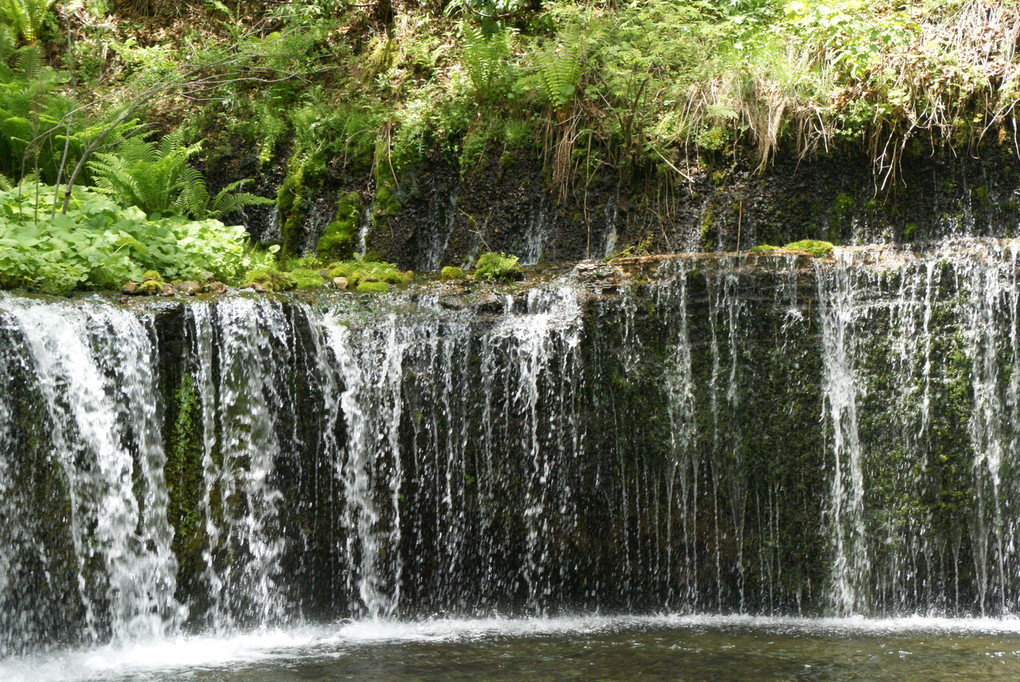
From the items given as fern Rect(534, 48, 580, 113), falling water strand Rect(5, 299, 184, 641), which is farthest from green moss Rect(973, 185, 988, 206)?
falling water strand Rect(5, 299, 184, 641)

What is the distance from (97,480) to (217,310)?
1.38m

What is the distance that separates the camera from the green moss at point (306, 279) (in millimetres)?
7840

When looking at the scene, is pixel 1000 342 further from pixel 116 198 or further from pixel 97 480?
pixel 116 198

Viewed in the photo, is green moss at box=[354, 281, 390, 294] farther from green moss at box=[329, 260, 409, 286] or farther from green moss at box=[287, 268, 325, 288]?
green moss at box=[287, 268, 325, 288]

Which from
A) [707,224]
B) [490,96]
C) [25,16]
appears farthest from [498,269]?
[25,16]

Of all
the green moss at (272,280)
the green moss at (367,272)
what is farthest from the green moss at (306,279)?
the green moss at (367,272)

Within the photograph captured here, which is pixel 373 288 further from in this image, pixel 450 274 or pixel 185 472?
pixel 185 472

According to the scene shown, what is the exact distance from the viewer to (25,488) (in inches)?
231

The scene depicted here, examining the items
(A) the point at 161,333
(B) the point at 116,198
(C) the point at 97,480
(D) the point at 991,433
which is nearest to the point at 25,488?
(C) the point at 97,480

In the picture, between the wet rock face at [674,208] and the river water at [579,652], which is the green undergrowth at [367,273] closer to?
the wet rock face at [674,208]

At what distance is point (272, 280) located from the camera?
25.3ft

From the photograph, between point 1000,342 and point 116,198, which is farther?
point 116,198

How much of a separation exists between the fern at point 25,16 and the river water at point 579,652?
8.56 metres

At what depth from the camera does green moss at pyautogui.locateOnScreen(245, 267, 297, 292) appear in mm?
7666
